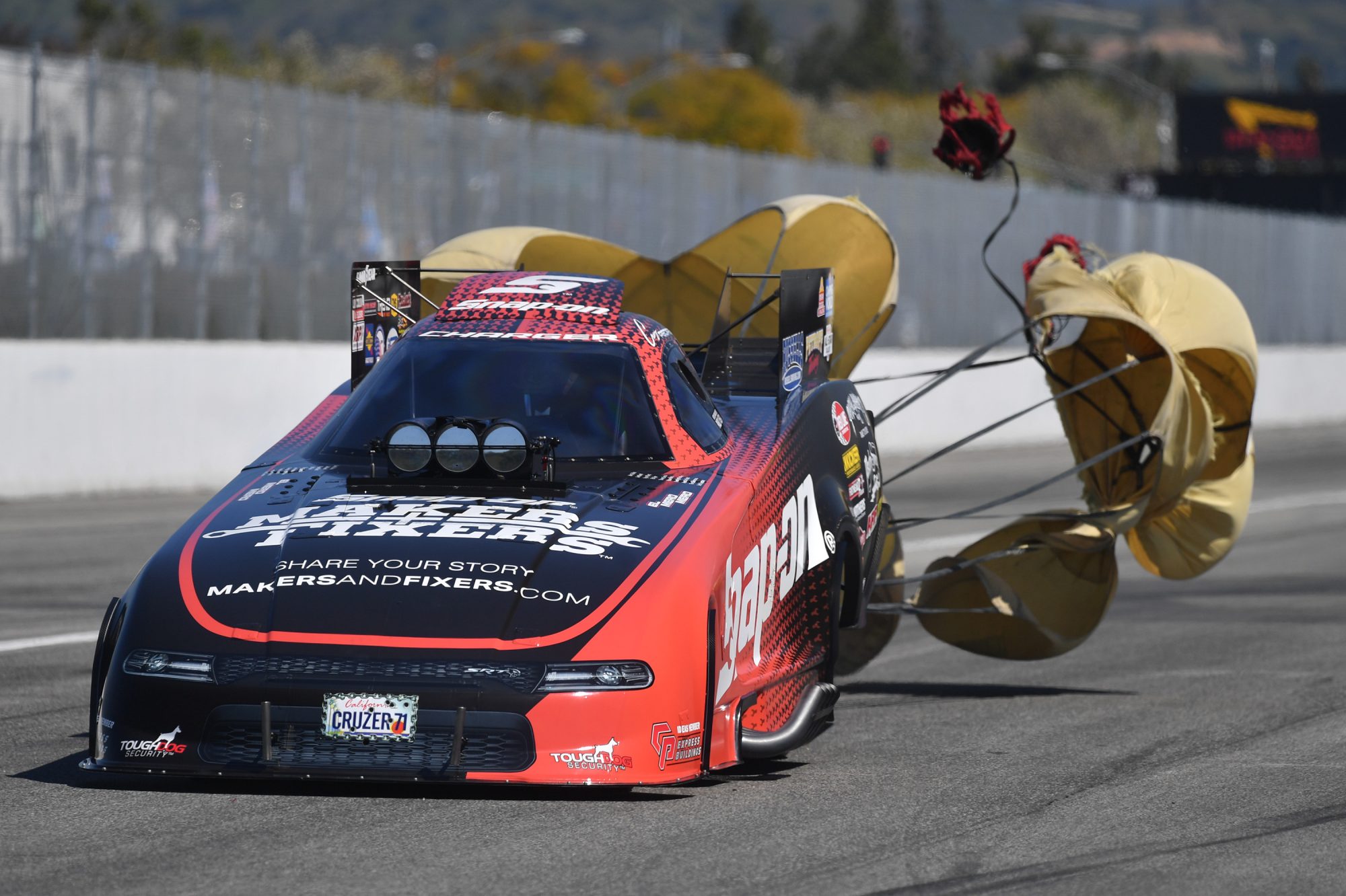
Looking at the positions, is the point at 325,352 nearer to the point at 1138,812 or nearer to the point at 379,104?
the point at 379,104

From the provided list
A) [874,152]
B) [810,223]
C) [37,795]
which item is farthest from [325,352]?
[874,152]

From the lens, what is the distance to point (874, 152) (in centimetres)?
4141

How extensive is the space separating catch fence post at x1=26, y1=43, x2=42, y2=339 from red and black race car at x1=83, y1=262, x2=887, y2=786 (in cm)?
1145

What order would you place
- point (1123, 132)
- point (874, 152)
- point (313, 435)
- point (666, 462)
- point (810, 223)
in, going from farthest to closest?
point (1123, 132) < point (874, 152) < point (810, 223) < point (313, 435) < point (666, 462)

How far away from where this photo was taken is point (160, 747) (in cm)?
636

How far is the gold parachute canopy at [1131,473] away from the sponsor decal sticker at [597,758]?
4165 millimetres

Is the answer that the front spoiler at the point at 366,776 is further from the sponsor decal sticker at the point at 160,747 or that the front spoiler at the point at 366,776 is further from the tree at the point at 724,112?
the tree at the point at 724,112

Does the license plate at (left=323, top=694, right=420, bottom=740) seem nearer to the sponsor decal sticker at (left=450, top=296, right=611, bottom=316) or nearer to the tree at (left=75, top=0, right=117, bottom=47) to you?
the sponsor decal sticker at (left=450, top=296, right=611, bottom=316)

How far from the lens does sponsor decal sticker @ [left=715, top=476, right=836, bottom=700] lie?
678cm

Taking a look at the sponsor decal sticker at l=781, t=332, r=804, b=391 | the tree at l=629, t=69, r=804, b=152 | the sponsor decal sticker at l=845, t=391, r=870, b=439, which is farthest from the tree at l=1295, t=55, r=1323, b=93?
the sponsor decal sticker at l=781, t=332, r=804, b=391

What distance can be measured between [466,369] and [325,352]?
46.1 ft

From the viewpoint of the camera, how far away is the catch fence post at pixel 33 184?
18938 mm

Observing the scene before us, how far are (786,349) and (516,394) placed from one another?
3.79 ft

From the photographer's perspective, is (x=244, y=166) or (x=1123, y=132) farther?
(x=1123, y=132)
